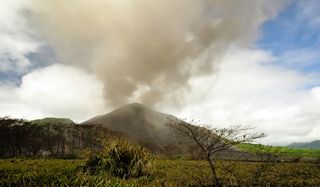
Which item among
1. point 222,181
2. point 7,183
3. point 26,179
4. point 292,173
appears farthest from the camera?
point 292,173

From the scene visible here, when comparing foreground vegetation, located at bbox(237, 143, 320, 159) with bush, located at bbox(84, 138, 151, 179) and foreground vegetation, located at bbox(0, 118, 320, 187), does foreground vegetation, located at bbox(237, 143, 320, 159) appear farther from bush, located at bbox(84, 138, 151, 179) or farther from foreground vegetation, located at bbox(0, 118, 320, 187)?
bush, located at bbox(84, 138, 151, 179)

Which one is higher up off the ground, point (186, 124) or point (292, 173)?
point (186, 124)

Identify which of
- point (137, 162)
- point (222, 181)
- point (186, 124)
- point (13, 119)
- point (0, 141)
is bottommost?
point (222, 181)

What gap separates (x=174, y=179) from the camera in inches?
852

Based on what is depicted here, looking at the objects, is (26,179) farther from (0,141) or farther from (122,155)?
(0,141)

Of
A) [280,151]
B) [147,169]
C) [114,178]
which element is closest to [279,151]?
[280,151]

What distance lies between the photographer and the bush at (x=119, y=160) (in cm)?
2120

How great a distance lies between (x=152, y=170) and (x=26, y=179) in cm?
949

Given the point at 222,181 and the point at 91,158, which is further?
the point at 91,158

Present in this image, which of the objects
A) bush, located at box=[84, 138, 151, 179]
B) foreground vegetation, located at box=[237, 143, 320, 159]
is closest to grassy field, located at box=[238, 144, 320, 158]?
foreground vegetation, located at box=[237, 143, 320, 159]

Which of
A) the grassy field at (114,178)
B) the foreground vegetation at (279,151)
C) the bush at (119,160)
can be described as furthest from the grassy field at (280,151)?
the bush at (119,160)

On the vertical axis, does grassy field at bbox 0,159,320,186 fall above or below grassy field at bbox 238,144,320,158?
below

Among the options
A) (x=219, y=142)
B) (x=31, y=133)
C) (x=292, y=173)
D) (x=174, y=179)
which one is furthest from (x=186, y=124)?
(x=31, y=133)

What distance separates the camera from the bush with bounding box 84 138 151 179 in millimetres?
21203
